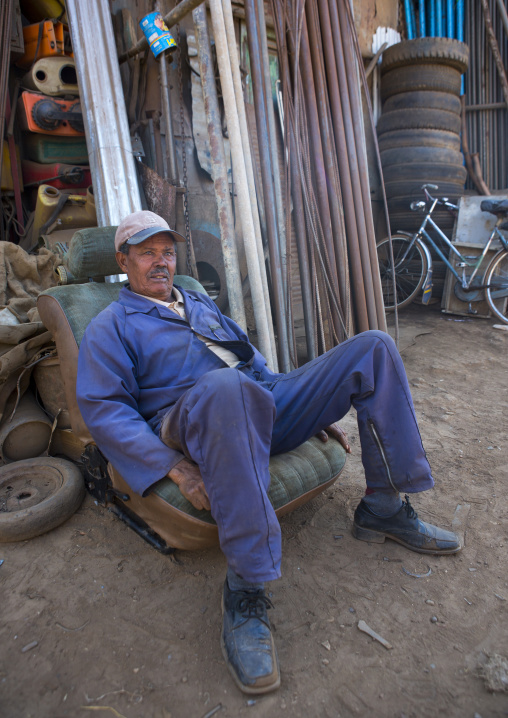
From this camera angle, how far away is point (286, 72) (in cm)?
351

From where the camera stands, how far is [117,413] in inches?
67.2

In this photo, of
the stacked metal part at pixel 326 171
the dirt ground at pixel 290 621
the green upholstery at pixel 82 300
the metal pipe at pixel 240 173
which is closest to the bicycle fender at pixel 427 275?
the stacked metal part at pixel 326 171

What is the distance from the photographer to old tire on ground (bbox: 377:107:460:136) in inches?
226

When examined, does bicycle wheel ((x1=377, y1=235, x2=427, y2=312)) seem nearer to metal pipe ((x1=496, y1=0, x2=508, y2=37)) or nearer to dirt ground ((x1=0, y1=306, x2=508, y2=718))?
metal pipe ((x1=496, y1=0, x2=508, y2=37))

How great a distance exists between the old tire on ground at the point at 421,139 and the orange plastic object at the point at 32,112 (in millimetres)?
3617

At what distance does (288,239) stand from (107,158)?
156 cm

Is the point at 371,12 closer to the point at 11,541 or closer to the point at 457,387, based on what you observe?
the point at 457,387

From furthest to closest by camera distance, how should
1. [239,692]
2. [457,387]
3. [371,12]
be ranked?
[371,12]
[457,387]
[239,692]

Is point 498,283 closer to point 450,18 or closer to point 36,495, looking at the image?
point 450,18

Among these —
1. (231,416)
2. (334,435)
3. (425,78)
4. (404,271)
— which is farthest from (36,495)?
(425,78)

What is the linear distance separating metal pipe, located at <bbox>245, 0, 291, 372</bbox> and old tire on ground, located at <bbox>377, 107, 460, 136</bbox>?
3086 millimetres

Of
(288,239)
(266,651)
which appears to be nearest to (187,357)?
(266,651)

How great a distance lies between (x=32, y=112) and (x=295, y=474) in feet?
14.0

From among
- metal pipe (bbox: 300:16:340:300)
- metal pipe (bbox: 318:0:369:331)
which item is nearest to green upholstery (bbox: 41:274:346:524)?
metal pipe (bbox: 300:16:340:300)
